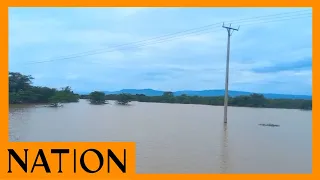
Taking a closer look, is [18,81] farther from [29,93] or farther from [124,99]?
[124,99]

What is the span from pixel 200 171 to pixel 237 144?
2812 millimetres

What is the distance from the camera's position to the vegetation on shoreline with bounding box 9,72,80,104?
16.1 meters

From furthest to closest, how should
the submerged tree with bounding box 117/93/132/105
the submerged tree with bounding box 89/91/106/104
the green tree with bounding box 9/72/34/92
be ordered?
the submerged tree with bounding box 117/93/132/105 → the submerged tree with bounding box 89/91/106/104 → the green tree with bounding box 9/72/34/92

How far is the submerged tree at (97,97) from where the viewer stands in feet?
76.4

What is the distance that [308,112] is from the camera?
21750 millimetres

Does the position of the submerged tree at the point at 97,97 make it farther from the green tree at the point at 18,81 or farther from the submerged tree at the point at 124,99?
the green tree at the point at 18,81

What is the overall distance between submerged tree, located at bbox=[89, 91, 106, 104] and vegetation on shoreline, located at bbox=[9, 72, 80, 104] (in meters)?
2.59

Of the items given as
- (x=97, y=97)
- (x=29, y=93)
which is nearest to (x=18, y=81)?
(x=29, y=93)

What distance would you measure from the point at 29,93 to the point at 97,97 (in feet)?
21.7

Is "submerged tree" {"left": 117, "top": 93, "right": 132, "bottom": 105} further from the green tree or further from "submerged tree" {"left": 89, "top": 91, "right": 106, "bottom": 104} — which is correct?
the green tree

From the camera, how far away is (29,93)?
17.2 m

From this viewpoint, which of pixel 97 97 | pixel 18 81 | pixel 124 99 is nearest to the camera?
pixel 18 81

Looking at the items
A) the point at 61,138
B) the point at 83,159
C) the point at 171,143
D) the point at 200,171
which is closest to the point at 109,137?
the point at 61,138

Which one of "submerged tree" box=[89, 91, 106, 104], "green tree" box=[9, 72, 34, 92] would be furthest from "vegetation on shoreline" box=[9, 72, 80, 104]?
"submerged tree" box=[89, 91, 106, 104]
